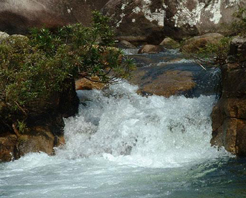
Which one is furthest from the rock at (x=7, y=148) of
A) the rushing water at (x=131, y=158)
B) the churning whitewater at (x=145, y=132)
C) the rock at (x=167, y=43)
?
the rock at (x=167, y=43)

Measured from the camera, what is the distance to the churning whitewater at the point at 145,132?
8.24 m

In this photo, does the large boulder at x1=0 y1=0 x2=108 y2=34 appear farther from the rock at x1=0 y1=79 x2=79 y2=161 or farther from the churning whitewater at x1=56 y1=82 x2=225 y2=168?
the churning whitewater at x1=56 y1=82 x2=225 y2=168

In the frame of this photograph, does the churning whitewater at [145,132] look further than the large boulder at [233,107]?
Yes

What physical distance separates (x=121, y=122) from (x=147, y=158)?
171 cm

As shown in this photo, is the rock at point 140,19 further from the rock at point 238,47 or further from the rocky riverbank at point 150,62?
the rock at point 238,47

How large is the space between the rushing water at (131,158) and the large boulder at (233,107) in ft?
0.80

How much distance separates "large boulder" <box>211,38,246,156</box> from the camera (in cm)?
793

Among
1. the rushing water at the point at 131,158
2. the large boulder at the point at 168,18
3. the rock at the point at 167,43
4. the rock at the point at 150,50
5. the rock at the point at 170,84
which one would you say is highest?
the large boulder at the point at 168,18

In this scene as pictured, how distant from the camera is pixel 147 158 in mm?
8117

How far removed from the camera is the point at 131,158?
823 cm

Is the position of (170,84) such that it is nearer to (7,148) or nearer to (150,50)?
(7,148)

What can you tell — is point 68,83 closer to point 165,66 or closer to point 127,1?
point 165,66

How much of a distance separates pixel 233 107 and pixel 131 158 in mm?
2146

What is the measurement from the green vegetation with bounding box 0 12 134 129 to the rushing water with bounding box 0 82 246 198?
0.99 m
